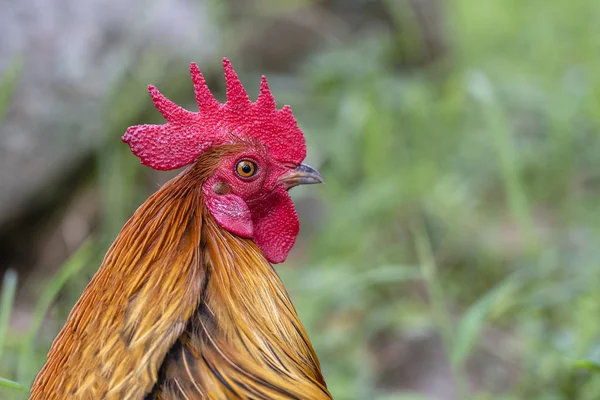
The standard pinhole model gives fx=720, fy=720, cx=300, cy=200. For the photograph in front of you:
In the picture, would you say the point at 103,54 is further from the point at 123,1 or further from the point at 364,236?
the point at 364,236

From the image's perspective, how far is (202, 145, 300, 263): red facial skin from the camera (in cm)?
192

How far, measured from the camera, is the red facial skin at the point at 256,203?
192 centimetres

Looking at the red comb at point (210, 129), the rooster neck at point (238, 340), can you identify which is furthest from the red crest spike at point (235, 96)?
the rooster neck at point (238, 340)

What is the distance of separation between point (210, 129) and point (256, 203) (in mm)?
244

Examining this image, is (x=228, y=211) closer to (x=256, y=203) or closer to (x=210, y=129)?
(x=256, y=203)

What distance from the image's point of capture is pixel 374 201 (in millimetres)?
4652

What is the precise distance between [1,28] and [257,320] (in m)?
3.15

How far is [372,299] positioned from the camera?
4289 millimetres

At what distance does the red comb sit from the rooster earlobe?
0.11 metres

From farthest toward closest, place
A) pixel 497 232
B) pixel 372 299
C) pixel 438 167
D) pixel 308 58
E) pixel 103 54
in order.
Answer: pixel 308 58 → pixel 438 167 → pixel 497 232 → pixel 103 54 → pixel 372 299

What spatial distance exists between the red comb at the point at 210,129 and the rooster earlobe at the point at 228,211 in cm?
11

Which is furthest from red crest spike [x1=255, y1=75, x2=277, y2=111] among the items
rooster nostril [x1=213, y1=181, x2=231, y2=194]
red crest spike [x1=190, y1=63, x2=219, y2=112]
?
rooster nostril [x1=213, y1=181, x2=231, y2=194]

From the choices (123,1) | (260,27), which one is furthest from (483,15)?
(123,1)

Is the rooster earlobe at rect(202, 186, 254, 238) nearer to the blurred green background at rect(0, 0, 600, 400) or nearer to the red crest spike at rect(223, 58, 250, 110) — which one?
the red crest spike at rect(223, 58, 250, 110)
